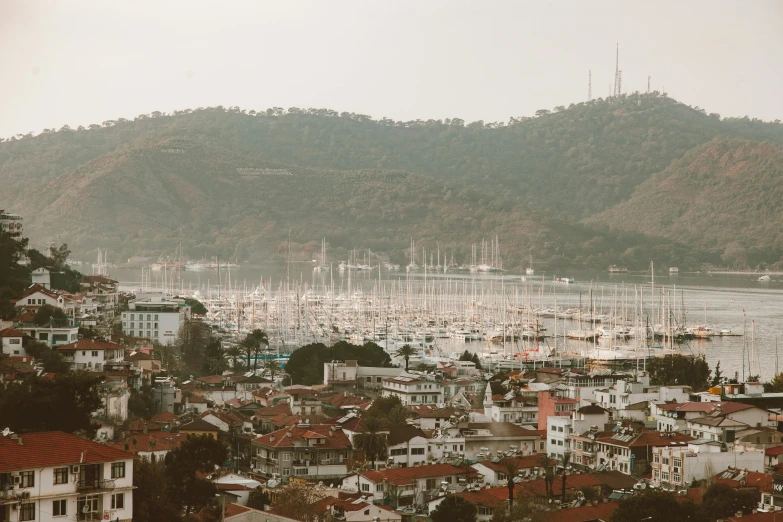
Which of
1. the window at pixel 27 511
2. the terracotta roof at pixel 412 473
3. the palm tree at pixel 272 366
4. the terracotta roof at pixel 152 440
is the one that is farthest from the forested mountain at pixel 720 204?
the window at pixel 27 511

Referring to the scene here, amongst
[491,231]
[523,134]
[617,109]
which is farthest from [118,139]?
[617,109]

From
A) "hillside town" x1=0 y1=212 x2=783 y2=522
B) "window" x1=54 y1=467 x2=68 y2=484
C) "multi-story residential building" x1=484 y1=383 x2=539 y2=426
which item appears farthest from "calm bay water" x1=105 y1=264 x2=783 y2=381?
"window" x1=54 y1=467 x2=68 y2=484

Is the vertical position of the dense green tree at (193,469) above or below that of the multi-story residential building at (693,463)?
above

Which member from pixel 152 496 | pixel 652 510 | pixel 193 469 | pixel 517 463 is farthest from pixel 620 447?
pixel 152 496

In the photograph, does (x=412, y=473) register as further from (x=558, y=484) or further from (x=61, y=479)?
(x=61, y=479)

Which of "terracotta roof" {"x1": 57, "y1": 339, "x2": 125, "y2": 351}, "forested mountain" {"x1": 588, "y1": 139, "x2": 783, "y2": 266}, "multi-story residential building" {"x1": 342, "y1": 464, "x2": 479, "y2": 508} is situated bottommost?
"multi-story residential building" {"x1": 342, "y1": 464, "x2": 479, "y2": 508}

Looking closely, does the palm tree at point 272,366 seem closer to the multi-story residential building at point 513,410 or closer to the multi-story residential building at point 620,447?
the multi-story residential building at point 513,410

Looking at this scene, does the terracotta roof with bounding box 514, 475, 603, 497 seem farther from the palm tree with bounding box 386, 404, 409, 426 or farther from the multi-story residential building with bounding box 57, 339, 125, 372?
the multi-story residential building with bounding box 57, 339, 125, 372
